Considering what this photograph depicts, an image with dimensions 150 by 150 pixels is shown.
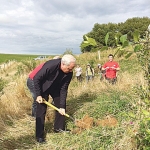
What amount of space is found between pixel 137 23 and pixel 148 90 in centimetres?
3623

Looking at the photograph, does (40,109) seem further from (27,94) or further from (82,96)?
(27,94)

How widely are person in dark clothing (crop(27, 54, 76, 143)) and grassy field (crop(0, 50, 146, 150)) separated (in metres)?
0.26

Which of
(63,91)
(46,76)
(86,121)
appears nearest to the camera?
(46,76)

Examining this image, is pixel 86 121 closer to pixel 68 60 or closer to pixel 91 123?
pixel 91 123

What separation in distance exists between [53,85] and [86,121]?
86cm

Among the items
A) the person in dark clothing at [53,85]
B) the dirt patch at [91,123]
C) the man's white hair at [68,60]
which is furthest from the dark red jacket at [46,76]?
the dirt patch at [91,123]

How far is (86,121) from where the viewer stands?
444cm

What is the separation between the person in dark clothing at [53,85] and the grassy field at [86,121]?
262 mm

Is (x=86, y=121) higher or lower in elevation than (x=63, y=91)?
lower

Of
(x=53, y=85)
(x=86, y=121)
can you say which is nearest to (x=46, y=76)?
(x=53, y=85)

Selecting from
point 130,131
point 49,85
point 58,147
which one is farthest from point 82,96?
point 130,131

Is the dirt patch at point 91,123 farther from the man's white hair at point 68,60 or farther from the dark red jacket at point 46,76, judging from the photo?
the man's white hair at point 68,60

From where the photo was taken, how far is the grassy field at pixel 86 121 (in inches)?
138

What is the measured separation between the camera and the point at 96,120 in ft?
15.5
